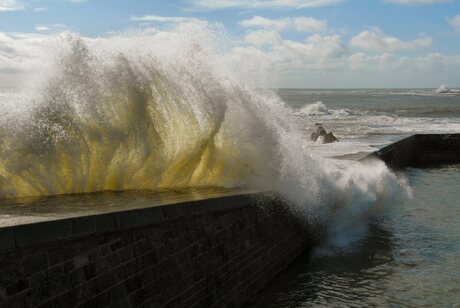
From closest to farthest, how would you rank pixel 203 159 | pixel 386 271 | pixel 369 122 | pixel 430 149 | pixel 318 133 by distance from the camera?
pixel 386 271, pixel 203 159, pixel 318 133, pixel 430 149, pixel 369 122

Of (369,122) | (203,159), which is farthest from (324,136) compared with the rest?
(369,122)

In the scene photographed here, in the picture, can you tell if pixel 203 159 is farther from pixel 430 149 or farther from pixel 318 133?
pixel 430 149

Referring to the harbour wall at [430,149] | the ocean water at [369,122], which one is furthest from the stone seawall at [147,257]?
the harbour wall at [430,149]

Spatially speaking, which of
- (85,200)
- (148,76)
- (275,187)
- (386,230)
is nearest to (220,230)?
(85,200)

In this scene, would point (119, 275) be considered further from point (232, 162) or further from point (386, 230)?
point (386, 230)

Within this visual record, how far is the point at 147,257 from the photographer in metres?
4.31

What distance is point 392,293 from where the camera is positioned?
6.00 metres

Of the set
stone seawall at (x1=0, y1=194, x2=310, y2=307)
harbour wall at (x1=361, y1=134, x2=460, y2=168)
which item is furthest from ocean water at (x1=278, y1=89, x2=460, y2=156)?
stone seawall at (x1=0, y1=194, x2=310, y2=307)

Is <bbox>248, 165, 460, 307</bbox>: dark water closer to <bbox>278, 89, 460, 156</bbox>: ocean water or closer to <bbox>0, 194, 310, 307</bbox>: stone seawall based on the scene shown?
<bbox>0, 194, 310, 307</bbox>: stone seawall

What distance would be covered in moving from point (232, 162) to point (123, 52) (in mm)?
2159

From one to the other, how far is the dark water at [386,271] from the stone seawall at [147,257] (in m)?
0.47

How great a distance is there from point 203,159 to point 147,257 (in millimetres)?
3557

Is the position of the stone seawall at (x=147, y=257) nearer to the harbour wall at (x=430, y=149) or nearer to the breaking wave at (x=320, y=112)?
the harbour wall at (x=430, y=149)

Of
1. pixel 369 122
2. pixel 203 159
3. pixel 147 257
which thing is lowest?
pixel 369 122
